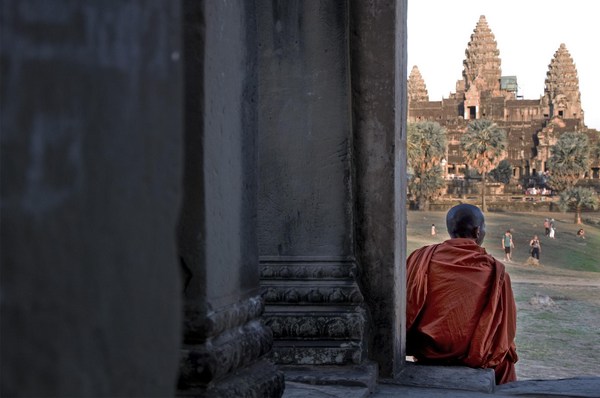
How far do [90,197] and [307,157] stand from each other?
2.68m

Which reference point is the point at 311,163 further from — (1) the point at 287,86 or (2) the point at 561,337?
(2) the point at 561,337

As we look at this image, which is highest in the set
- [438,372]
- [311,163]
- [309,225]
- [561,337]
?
[311,163]

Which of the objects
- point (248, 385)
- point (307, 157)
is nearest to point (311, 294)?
point (307, 157)

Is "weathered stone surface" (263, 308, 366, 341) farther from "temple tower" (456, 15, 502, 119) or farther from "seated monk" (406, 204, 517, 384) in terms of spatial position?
"temple tower" (456, 15, 502, 119)

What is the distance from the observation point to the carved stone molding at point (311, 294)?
3650 mm

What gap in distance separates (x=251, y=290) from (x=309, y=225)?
61.3 inches

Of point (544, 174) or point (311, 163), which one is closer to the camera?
point (311, 163)

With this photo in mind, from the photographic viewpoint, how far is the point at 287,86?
3.74 m

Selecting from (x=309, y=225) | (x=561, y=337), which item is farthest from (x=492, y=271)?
(x=561, y=337)

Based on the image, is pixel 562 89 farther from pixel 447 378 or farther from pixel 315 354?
pixel 315 354

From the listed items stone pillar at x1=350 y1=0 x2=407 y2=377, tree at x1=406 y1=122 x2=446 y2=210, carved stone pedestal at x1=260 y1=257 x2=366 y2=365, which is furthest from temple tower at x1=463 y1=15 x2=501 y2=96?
carved stone pedestal at x1=260 y1=257 x2=366 y2=365

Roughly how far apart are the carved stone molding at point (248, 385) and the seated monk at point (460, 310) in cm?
234

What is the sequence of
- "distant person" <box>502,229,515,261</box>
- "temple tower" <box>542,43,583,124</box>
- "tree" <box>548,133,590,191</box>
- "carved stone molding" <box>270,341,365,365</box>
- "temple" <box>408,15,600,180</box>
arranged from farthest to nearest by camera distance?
"temple tower" <box>542,43,583,124</box>, "temple" <box>408,15,600,180</box>, "tree" <box>548,133,590,191</box>, "distant person" <box>502,229,515,261</box>, "carved stone molding" <box>270,341,365,365</box>

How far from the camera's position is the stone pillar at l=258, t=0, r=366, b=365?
3.69 meters
